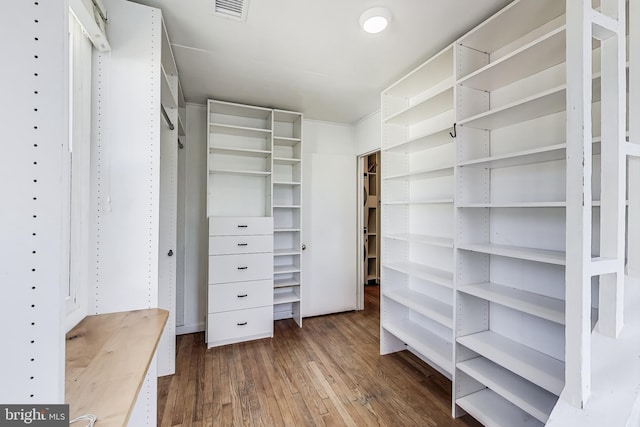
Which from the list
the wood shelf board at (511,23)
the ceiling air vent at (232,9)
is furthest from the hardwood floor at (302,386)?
the ceiling air vent at (232,9)

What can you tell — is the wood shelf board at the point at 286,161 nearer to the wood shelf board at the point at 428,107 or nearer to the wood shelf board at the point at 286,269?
the wood shelf board at the point at 428,107

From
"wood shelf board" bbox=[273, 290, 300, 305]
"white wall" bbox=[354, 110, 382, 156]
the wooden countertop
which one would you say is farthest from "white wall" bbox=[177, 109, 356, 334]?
"white wall" bbox=[354, 110, 382, 156]

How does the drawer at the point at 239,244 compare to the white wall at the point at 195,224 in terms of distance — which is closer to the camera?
the drawer at the point at 239,244

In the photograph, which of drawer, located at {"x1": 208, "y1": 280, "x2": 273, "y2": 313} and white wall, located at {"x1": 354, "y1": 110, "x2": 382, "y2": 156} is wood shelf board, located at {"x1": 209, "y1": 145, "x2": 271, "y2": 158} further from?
drawer, located at {"x1": 208, "y1": 280, "x2": 273, "y2": 313}

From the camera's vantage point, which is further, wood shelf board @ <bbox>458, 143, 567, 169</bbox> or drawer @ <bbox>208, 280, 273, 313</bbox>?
drawer @ <bbox>208, 280, 273, 313</bbox>

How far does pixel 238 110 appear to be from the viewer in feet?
9.83

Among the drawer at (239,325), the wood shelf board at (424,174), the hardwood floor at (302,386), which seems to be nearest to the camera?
the hardwood floor at (302,386)

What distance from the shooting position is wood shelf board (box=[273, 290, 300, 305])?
9.93 ft

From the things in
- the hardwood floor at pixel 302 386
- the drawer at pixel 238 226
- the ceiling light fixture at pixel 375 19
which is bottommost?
the hardwood floor at pixel 302 386

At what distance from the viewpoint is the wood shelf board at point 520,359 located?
51.1 inches

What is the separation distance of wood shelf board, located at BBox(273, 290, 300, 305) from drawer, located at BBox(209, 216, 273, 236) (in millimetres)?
809

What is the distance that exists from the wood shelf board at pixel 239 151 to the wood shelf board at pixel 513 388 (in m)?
2.54

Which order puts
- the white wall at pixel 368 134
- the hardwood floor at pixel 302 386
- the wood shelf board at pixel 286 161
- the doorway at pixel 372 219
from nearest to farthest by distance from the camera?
the hardwood floor at pixel 302 386
the wood shelf board at pixel 286 161
the white wall at pixel 368 134
the doorway at pixel 372 219

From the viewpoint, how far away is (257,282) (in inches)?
110
